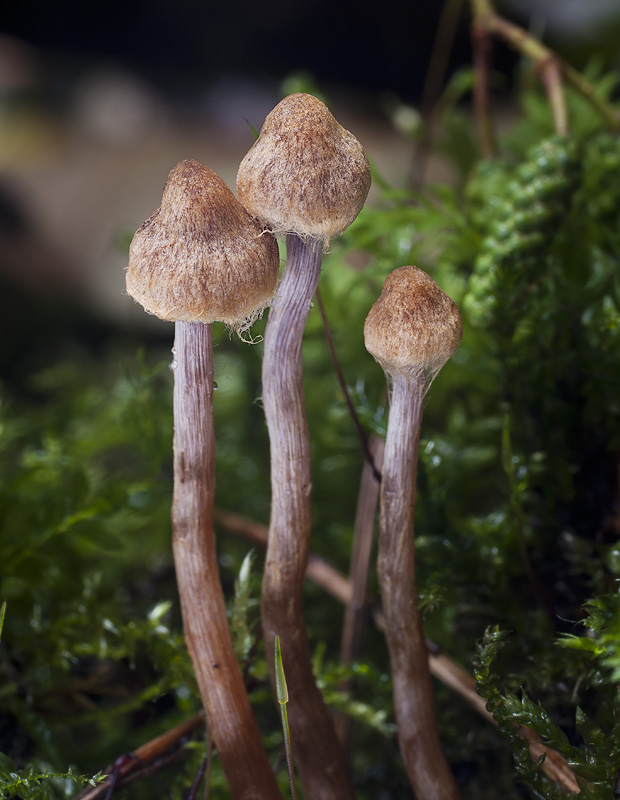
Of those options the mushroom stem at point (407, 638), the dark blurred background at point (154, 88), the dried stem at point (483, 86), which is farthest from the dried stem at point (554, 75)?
the mushroom stem at point (407, 638)

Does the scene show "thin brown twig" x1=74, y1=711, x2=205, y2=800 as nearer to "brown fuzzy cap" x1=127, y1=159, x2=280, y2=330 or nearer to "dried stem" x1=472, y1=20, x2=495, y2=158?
"brown fuzzy cap" x1=127, y1=159, x2=280, y2=330

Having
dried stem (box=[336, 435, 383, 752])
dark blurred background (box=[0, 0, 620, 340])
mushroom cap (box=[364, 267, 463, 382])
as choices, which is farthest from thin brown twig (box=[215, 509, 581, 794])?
dark blurred background (box=[0, 0, 620, 340])

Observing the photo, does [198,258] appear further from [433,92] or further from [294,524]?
[433,92]

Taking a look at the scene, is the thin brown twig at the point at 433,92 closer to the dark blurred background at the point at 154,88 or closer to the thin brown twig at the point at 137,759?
the dark blurred background at the point at 154,88

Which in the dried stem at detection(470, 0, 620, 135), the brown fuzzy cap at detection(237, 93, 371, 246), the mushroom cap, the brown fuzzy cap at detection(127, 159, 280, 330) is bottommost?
the mushroom cap

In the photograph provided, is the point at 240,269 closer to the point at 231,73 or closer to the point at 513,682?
the point at 513,682

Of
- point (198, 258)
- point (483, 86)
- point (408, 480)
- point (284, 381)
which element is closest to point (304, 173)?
point (198, 258)
